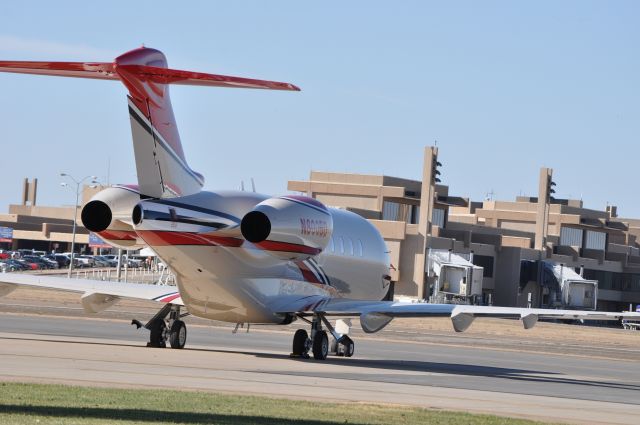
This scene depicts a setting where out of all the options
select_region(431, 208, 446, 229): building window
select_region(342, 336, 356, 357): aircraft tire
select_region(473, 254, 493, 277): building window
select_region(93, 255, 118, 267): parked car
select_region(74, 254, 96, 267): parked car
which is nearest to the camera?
select_region(342, 336, 356, 357): aircraft tire

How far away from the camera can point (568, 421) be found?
714 inches

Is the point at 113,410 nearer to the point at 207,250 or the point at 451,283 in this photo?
the point at 207,250

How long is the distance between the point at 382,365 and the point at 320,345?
5.20 feet

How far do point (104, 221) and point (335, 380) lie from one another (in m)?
6.66

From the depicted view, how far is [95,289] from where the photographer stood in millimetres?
32406

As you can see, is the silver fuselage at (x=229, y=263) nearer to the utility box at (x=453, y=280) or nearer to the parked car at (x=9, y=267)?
the utility box at (x=453, y=280)

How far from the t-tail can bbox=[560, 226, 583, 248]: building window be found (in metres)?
113

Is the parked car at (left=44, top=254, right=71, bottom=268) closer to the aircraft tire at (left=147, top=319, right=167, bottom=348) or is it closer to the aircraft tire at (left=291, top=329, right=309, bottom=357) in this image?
the aircraft tire at (left=147, top=319, right=167, bottom=348)

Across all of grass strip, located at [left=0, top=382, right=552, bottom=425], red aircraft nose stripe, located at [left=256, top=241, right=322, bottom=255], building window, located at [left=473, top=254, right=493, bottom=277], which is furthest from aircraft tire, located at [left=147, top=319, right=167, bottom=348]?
building window, located at [left=473, top=254, right=493, bottom=277]

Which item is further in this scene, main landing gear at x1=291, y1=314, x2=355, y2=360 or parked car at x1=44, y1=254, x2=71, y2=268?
parked car at x1=44, y1=254, x2=71, y2=268

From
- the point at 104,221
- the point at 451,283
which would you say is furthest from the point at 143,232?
the point at 451,283

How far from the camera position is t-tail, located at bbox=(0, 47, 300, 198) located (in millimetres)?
24531

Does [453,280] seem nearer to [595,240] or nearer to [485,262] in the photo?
[485,262]

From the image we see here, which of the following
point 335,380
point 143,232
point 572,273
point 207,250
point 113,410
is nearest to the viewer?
point 113,410
